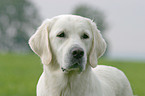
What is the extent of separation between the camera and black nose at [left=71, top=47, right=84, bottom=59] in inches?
141

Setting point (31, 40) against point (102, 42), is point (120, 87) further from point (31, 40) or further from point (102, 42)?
point (31, 40)

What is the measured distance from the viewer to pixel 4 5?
5200 cm

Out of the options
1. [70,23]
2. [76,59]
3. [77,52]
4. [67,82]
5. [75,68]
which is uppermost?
[70,23]

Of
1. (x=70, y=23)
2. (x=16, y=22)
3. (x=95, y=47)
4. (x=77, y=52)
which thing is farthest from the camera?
(x=16, y=22)

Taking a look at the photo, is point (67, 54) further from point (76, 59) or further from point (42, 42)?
point (42, 42)

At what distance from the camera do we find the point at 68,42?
3.75 metres

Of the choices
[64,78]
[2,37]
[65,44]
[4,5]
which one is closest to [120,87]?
[64,78]

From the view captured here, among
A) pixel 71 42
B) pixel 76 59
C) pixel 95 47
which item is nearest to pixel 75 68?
pixel 76 59

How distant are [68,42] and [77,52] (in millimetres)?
251

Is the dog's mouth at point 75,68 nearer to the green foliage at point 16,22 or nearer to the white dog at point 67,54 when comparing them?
the white dog at point 67,54

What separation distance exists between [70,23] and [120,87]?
2.05m

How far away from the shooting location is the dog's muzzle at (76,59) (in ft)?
11.8

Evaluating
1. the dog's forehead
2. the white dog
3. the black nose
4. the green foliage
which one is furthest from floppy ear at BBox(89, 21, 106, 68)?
the green foliage

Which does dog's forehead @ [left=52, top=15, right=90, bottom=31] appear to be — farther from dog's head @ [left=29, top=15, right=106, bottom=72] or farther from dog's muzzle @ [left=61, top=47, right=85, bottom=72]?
dog's muzzle @ [left=61, top=47, right=85, bottom=72]
